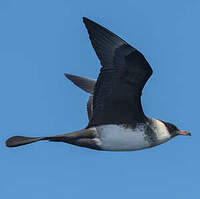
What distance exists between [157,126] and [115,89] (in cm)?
132

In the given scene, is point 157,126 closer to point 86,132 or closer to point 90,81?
point 86,132

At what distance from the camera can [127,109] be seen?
30.3ft

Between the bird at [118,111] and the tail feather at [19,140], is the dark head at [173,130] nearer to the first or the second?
the bird at [118,111]

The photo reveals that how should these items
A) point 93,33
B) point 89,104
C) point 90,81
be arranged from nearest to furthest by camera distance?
1. point 93,33
2. point 89,104
3. point 90,81

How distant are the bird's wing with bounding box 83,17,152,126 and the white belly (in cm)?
13

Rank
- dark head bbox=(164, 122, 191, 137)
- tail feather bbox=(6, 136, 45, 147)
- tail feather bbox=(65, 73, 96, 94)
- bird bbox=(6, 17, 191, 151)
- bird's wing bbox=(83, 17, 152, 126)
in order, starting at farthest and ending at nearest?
1. tail feather bbox=(65, 73, 96, 94)
2. dark head bbox=(164, 122, 191, 137)
3. tail feather bbox=(6, 136, 45, 147)
4. bird bbox=(6, 17, 191, 151)
5. bird's wing bbox=(83, 17, 152, 126)

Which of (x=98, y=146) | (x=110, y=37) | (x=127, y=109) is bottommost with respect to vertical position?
(x=98, y=146)

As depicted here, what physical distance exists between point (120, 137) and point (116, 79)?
3.96 feet

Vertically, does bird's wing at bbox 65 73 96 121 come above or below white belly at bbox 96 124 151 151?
above

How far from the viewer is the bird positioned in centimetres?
834

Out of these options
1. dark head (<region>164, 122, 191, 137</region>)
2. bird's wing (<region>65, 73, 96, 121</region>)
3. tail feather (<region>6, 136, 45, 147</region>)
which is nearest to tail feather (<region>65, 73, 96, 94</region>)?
bird's wing (<region>65, 73, 96, 121</region>)

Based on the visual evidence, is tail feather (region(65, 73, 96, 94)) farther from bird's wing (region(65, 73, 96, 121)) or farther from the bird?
the bird

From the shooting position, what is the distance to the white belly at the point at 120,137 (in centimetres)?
930

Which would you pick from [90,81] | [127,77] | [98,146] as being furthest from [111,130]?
[90,81]
